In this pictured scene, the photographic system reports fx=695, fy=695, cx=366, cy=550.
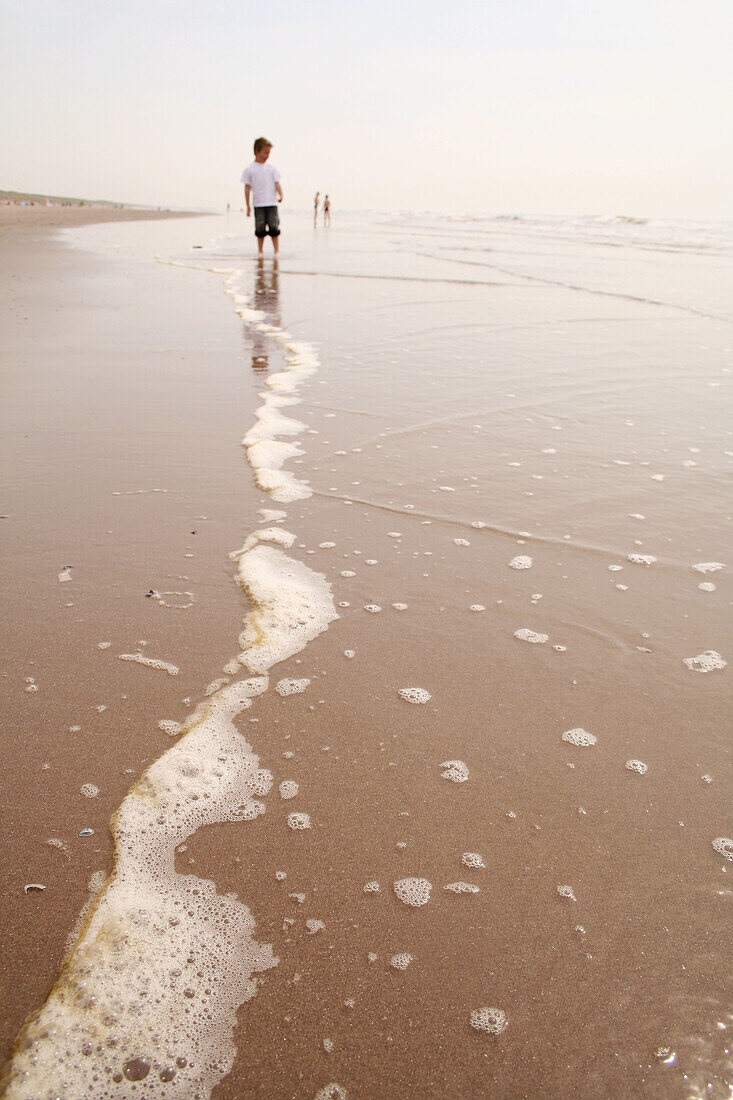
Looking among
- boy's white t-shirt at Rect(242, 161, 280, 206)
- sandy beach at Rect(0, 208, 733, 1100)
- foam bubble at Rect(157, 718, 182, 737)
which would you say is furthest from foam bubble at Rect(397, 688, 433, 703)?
boy's white t-shirt at Rect(242, 161, 280, 206)

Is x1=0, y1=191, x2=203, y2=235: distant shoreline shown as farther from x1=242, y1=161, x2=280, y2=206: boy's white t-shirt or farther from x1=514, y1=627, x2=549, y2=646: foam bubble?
x1=514, y1=627, x2=549, y2=646: foam bubble

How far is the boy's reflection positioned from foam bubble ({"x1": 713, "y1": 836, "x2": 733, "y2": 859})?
4.93 meters

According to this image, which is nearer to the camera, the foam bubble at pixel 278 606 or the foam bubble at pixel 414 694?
the foam bubble at pixel 414 694

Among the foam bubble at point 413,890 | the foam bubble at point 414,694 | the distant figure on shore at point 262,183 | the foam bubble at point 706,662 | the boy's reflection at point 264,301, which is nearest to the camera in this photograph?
the foam bubble at point 413,890

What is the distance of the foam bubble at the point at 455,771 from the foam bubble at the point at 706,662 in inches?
36.1

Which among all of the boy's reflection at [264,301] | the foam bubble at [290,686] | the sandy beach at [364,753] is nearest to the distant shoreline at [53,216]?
the boy's reflection at [264,301]

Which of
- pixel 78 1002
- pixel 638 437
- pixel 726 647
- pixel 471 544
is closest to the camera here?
pixel 78 1002

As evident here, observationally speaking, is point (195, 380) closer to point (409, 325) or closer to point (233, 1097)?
point (409, 325)

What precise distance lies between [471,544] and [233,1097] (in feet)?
7.20

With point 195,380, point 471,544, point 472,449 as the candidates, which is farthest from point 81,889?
point 195,380

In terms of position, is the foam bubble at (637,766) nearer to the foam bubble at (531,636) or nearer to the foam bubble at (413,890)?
the foam bubble at (531,636)

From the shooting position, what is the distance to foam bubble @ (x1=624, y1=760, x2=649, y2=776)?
6.03 ft

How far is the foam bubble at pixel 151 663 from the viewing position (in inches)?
84.7

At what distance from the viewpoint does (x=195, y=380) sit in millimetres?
5336
